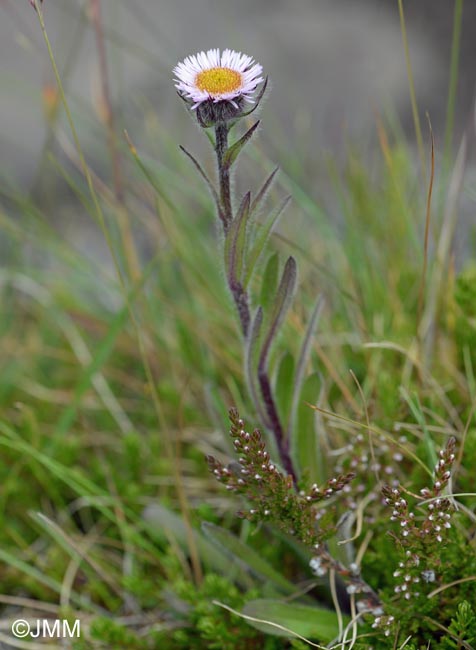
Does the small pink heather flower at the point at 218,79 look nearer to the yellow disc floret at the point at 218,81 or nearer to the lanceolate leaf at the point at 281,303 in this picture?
the yellow disc floret at the point at 218,81

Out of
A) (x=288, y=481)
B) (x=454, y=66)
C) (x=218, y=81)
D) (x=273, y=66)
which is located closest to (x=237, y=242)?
(x=218, y=81)

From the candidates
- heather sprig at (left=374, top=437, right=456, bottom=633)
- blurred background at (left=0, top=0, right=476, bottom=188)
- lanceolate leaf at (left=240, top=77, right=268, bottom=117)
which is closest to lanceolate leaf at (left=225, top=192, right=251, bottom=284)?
lanceolate leaf at (left=240, top=77, right=268, bottom=117)

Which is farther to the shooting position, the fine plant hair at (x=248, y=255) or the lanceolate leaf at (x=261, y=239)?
the lanceolate leaf at (x=261, y=239)

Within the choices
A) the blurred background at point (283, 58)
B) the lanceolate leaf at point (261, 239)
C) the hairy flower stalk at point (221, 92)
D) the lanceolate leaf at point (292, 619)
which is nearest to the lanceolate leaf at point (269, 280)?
the lanceolate leaf at point (261, 239)

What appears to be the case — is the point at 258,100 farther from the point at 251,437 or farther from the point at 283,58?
the point at 283,58

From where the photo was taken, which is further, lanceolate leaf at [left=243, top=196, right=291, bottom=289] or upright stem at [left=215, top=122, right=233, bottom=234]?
→ lanceolate leaf at [left=243, top=196, right=291, bottom=289]

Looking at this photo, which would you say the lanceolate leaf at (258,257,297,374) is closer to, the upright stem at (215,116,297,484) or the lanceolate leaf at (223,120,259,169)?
the upright stem at (215,116,297,484)

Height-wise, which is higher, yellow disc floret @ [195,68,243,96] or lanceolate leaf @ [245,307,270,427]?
yellow disc floret @ [195,68,243,96]
